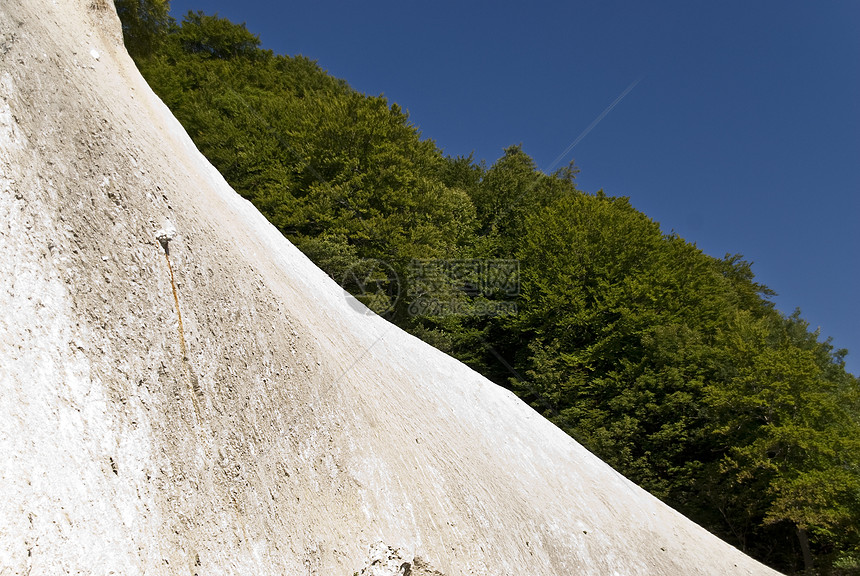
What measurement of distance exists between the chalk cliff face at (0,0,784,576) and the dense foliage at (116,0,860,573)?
450 inches

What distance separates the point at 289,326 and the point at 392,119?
2160 cm

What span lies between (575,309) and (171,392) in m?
26.3

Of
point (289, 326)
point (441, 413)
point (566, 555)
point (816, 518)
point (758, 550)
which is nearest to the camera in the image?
point (289, 326)

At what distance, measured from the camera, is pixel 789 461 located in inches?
803

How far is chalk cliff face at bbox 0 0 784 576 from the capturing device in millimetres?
4289

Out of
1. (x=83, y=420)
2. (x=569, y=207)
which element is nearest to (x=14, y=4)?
(x=83, y=420)

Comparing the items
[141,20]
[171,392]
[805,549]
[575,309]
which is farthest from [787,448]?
[141,20]

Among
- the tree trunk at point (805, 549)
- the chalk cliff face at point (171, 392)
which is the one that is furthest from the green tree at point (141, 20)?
the tree trunk at point (805, 549)

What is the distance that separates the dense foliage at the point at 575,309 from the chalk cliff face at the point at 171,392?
11.4m

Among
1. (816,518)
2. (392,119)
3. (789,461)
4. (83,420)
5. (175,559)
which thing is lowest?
(175,559)

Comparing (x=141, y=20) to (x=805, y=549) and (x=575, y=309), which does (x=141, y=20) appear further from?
(x=805, y=549)

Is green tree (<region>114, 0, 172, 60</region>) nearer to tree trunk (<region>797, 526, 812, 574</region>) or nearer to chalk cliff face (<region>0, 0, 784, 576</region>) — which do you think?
chalk cliff face (<region>0, 0, 784, 576</region>)

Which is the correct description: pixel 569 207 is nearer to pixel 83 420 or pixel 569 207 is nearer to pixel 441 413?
pixel 441 413

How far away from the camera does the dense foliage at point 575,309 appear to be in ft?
68.9
